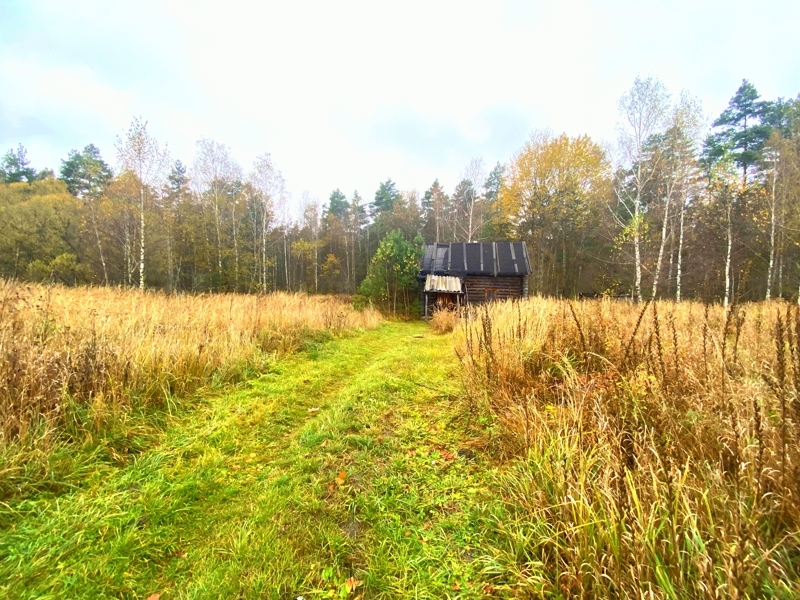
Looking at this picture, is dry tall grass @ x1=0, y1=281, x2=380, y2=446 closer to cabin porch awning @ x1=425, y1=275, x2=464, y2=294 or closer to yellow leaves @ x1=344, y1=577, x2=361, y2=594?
yellow leaves @ x1=344, y1=577, x2=361, y2=594

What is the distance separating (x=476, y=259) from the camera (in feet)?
61.3

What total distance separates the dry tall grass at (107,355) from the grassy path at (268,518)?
2.31ft

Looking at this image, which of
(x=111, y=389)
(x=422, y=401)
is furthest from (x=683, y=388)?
(x=111, y=389)

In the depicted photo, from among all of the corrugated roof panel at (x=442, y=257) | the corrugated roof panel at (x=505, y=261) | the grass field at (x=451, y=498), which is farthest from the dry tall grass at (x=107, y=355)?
the corrugated roof panel at (x=505, y=261)

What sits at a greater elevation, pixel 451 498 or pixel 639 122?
pixel 639 122

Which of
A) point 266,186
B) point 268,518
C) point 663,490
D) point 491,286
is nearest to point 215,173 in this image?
point 266,186

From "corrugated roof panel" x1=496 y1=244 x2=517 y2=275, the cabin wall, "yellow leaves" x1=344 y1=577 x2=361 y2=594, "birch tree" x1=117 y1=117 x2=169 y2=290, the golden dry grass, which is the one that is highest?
"birch tree" x1=117 y1=117 x2=169 y2=290

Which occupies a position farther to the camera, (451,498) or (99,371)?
(99,371)

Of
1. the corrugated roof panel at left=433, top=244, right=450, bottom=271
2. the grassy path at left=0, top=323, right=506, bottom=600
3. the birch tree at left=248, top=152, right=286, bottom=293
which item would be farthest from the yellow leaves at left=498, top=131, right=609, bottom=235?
the grassy path at left=0, top=323, right=506, bottom=600

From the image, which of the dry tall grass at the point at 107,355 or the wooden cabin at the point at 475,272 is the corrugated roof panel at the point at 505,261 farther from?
the dry tall grass at the point at 107,355

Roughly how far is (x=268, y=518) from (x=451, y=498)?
4.24 ft

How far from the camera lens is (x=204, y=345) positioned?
4316 millimetres

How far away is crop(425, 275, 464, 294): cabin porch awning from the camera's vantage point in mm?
16234

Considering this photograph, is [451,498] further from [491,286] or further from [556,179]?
[556,179]
